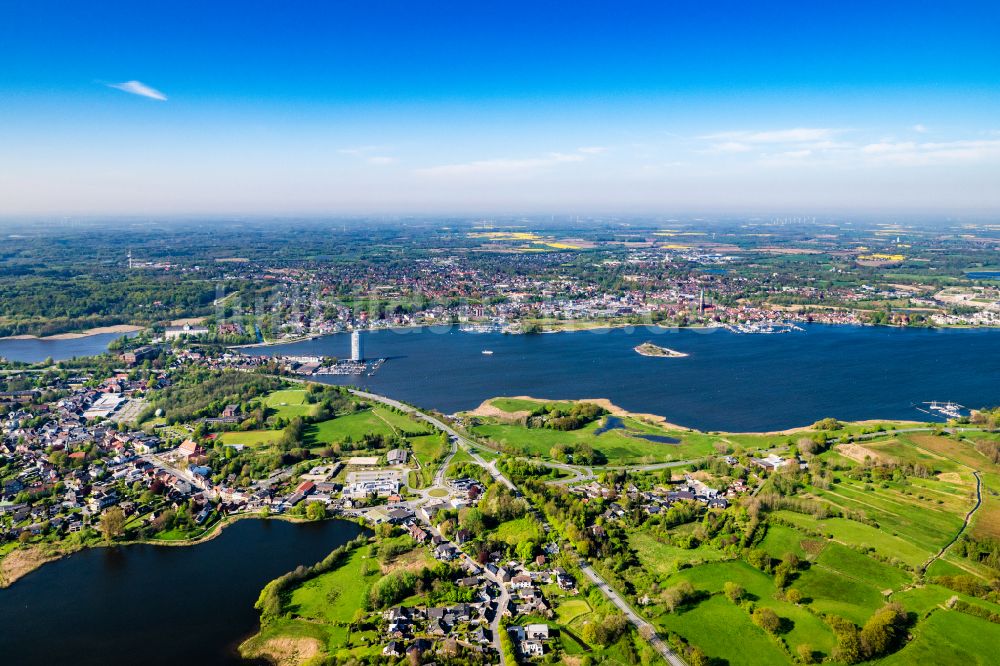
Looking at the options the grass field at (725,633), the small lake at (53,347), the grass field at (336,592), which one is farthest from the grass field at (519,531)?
the small lake at (53,347)

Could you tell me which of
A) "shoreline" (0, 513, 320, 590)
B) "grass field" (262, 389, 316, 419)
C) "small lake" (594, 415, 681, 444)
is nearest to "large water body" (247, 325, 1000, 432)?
"small lake" (594, 415, 681, 444)

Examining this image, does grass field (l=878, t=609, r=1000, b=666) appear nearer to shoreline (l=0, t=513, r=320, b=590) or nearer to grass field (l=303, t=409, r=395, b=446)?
shoreline (l=0, t=513, r=320, b=590)

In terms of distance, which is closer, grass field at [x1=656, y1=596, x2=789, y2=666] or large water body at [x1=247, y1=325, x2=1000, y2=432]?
grass field at [x1=656, y1=596, x2=789, y2=666]

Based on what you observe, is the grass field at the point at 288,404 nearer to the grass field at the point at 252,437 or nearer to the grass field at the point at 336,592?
the grass field at the point at 252,437

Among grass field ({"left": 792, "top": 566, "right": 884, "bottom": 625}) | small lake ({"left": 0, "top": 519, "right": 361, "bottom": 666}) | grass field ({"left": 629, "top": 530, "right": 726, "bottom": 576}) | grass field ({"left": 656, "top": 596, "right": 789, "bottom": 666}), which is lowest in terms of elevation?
small lake ({"left": 0, "top": 519, "right": 361, "bottom": 666})

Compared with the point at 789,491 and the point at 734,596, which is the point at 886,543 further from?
the point at 734,596

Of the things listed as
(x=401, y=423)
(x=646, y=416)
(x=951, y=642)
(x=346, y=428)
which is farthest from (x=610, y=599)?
(x=346, y=428)

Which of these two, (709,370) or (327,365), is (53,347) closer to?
(327,365)
